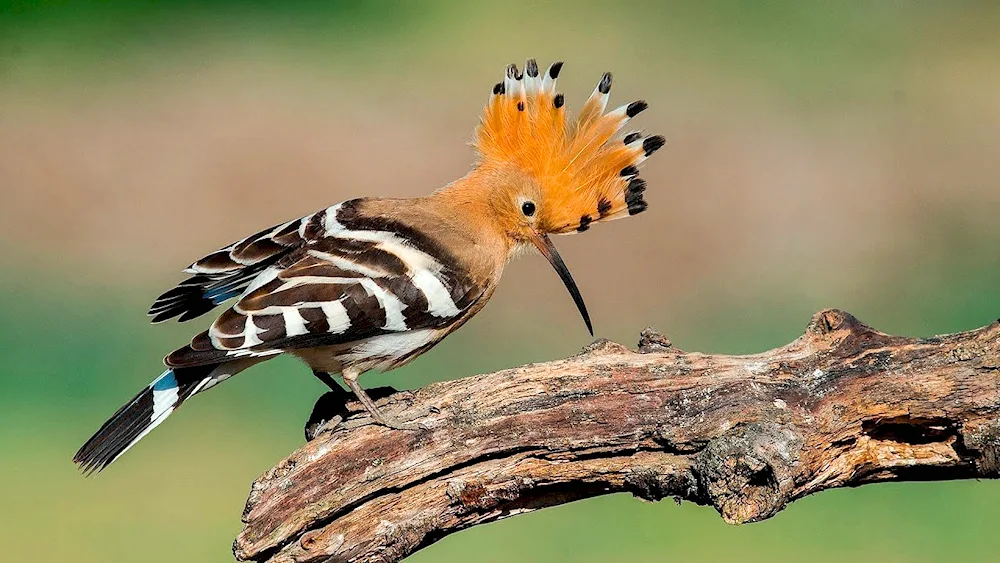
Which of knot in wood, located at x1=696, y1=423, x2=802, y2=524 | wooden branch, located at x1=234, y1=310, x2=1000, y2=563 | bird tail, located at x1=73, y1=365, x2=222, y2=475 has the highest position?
bird tail, located at x1=73, y1=365, x2=222, y2=475

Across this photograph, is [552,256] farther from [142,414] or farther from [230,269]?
[142,414]

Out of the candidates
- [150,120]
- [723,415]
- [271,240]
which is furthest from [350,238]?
[150,120]

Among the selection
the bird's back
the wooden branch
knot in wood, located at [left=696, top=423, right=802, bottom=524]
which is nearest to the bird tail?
the bird's back

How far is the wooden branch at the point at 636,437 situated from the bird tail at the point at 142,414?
0.26 m

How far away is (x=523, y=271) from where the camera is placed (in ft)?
18.8

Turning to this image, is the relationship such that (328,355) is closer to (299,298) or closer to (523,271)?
(299,298)

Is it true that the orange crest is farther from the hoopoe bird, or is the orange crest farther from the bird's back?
the bird's back

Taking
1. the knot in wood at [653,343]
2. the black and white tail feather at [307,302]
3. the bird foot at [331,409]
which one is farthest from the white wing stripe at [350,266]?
the knot in wood at [653,343]

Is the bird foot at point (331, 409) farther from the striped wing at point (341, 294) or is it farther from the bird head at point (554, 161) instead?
the bird head at point (554, 161)

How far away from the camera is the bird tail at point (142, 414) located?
2.28 m

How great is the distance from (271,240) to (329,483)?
56 centimetres

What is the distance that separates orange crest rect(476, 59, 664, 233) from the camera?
2.58m

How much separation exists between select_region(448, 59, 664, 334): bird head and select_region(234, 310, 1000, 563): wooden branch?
0.50 metres

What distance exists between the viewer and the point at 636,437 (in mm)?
2068
